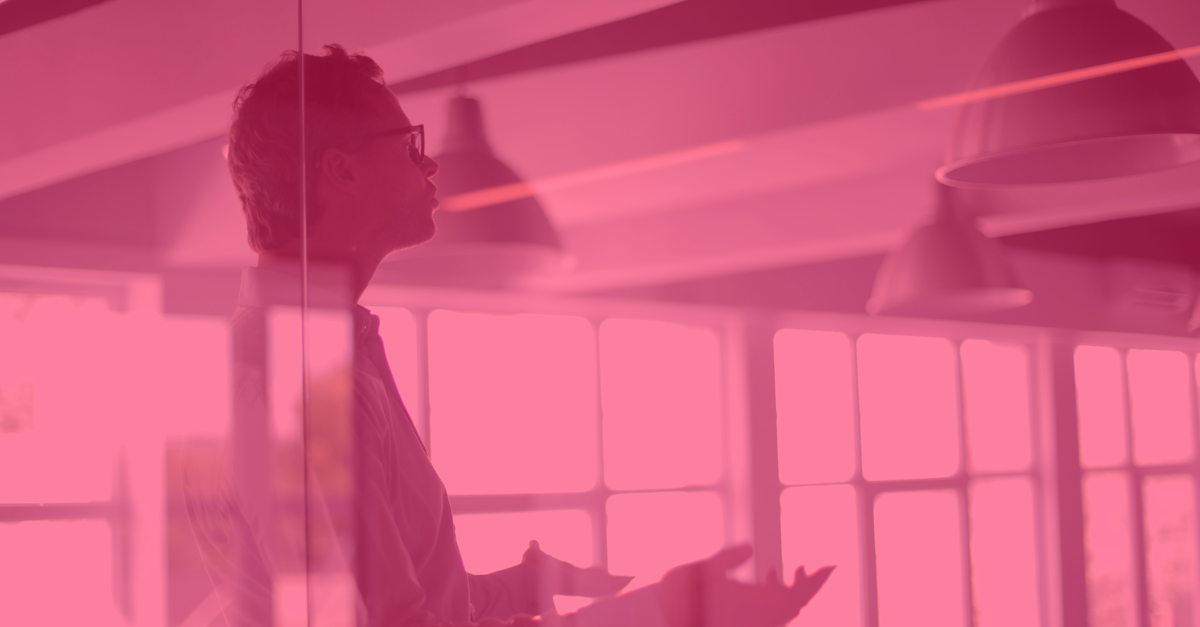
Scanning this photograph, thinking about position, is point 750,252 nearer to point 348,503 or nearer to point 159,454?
point 348,503

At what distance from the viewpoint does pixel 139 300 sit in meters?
1.24

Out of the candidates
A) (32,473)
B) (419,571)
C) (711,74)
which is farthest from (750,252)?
(32,473)

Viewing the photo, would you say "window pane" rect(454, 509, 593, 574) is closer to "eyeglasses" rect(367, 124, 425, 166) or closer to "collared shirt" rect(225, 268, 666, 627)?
"collared shirt" rect(225, 268, 666, 627)

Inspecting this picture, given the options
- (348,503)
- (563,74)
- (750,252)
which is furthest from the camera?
(348,503)

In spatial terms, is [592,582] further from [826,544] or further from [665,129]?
[665,129]

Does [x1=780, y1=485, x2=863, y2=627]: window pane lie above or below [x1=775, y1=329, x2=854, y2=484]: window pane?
below

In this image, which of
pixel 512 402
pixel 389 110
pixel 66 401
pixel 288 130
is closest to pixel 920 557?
pixel 512 402

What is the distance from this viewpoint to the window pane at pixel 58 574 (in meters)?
1.25

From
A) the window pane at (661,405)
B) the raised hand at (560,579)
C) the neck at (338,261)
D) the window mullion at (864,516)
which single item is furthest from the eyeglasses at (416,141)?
the window mullion at (864,516)

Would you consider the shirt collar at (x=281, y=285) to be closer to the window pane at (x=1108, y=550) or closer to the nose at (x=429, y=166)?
the nose at (x=429, y=166)

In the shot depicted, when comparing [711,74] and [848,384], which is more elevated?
[711,74]

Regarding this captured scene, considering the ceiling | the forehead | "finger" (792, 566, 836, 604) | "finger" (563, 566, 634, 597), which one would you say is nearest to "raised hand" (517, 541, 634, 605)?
"finger" (563, 566, 634, 597)

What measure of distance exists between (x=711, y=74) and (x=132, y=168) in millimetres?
908

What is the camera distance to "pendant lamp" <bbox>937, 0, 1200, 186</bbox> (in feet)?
2.19
